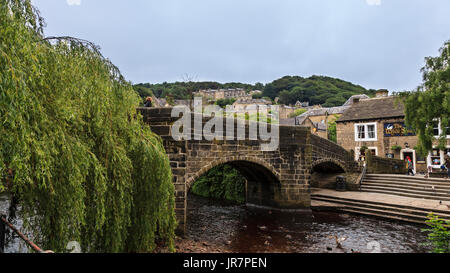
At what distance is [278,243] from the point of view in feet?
29.0

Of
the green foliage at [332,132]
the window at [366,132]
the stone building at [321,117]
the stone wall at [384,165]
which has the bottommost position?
the stone wall at [384,165]

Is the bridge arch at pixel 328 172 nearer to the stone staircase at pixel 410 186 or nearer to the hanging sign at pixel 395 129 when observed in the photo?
the stone staircase at pixel 410 186

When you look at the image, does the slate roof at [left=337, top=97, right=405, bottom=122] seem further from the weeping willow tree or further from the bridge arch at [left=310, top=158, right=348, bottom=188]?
the weeping willow tree

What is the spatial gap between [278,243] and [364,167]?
11.6 m

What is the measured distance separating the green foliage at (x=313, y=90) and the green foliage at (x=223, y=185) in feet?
287

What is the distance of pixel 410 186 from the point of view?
580 inches

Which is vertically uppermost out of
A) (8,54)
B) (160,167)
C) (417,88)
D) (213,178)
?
(417,88)

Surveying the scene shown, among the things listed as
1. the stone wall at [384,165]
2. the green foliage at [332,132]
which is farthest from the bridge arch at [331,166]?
the green foliage at [332,132]

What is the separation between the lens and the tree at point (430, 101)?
1453 cm

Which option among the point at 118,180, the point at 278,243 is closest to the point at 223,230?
the point at 278,243

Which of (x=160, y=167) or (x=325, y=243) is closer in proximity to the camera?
(x=160, y=167)

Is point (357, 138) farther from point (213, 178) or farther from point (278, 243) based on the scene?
point (278, 243)

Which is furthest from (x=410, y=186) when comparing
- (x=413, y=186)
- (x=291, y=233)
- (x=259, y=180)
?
(x=291, y=233)

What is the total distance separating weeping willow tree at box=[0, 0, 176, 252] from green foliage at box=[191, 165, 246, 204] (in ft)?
35.5
